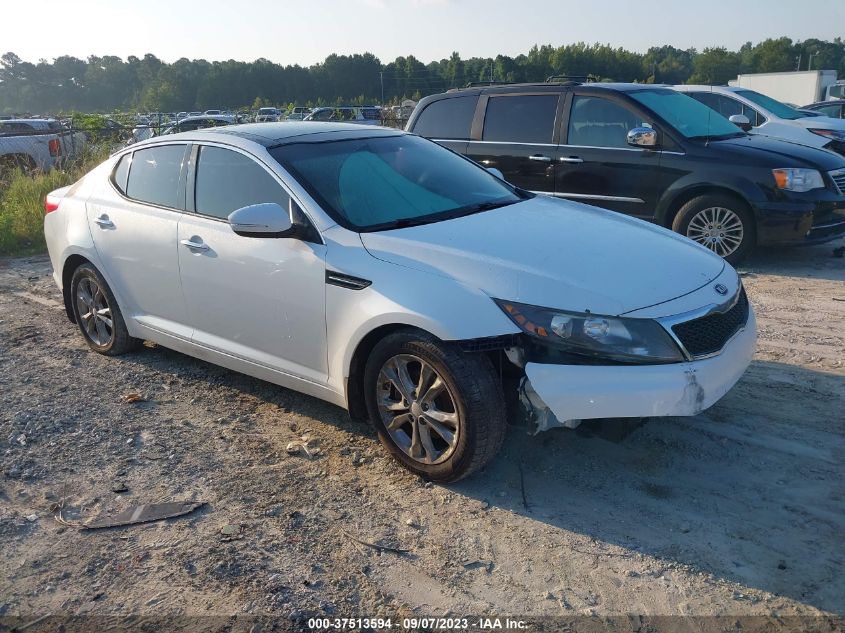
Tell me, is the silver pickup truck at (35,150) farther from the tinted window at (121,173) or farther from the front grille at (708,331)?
the front grille at (708,331)

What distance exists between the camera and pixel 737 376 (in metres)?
3.63

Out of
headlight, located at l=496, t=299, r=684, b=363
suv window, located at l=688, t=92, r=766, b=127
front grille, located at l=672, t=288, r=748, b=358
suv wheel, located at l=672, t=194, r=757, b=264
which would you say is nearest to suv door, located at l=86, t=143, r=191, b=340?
headlight, located at l=496, t=299, r=684, b=363

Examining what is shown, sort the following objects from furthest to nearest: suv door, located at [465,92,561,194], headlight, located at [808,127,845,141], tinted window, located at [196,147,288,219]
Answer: headlight, located at [808,127,845,141]
suv door, located at [465,92,561,194]
tinted window, located at [196,147,288,219]

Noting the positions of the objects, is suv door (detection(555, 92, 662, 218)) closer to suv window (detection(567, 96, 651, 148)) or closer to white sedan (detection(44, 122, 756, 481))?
suv window (detection(567, 96, 651, 148))

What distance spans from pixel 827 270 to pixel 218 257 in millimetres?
6114

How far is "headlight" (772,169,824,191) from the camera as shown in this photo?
7.34 m

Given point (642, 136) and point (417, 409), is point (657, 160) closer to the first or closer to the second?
point (642, 136)

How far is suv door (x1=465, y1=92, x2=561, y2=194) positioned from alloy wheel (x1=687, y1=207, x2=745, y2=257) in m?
1.57

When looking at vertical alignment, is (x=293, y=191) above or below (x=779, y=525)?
above

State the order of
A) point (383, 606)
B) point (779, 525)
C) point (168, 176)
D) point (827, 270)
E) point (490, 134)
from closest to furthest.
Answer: point (383, 606) < point (779, 525) < point (168, 176) < point (827, 270) < point (490, 134)

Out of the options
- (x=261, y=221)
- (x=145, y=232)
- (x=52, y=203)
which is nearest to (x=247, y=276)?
(x=261, y=221)

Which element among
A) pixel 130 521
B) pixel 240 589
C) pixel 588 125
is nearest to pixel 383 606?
pixel 240 589

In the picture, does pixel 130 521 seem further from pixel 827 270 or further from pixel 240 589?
pixel 827 270

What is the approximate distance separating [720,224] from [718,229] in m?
0.05
